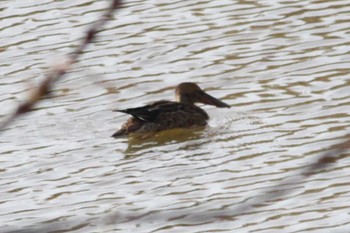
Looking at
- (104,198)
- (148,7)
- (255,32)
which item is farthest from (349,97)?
(148,7)

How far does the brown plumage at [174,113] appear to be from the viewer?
9.75 metres

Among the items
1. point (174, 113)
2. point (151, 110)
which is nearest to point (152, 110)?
point (151, 110)

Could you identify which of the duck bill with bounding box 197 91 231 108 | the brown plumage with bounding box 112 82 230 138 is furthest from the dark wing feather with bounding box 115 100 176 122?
the duck bill with bounding box 197 91 231 108

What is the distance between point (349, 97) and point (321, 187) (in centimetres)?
251

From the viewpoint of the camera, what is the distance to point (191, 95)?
407 inches

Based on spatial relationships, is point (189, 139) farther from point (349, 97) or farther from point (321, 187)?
point (321, 187)

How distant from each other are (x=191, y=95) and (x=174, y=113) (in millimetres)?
319

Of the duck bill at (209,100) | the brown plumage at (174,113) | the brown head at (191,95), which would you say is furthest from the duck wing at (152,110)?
the duck bill at (209,100)

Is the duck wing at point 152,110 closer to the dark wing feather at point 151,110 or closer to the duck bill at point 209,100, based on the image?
the dark wing feather at point 151,110

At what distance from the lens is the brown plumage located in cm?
975

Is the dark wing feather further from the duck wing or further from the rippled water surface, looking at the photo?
the rippled water surface

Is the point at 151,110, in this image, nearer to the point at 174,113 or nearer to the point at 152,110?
the point at 152,110

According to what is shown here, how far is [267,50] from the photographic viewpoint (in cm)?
1125

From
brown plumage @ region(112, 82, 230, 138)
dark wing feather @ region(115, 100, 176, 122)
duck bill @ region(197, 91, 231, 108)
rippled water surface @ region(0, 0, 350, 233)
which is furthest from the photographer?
duck bill @ region(197, 91, 231, 108)
